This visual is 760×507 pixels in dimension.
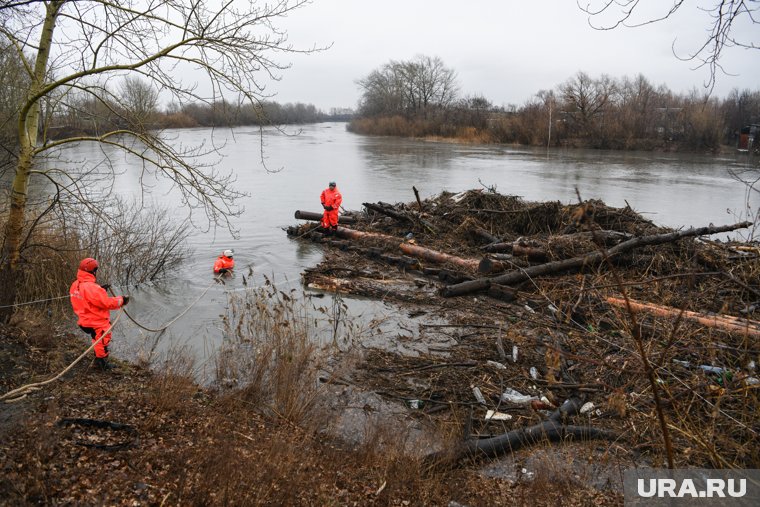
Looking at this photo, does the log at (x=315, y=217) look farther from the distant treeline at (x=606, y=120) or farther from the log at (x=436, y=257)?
the distant treeline at (x=606, y=120)

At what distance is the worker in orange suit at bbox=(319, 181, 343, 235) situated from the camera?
15.4 meters

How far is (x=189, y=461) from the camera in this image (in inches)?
184

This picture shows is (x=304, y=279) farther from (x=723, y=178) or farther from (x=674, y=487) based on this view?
(x=723, y=178)

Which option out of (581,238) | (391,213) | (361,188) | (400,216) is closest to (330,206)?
(391,213)

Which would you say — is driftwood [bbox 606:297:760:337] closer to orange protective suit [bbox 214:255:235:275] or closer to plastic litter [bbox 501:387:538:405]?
plastic litter [bbox 501:387:538:405]

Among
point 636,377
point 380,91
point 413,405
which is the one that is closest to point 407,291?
point 413,405

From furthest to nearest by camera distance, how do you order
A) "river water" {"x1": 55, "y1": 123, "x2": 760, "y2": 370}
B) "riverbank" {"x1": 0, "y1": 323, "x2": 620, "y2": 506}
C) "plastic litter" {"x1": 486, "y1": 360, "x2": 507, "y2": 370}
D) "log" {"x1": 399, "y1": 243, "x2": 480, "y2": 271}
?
1. "log" {"x1": 399, "y1": 243, "x2": 480, "y2": 271}
2. "river water" {"x1": 55, "y1": 123, "x2": 760, "y2": 370}
3. "plastic litter" {"x1": 486, "y1": 360, "x2": 507, "y2": 370}
4. "riverbank" {"x1": 0, "y1": 323, "x2": 620, "y2": 506}

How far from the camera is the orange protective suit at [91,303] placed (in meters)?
6.59

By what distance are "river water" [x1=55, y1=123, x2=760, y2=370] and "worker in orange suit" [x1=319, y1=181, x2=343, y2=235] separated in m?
0.82

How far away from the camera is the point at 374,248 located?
14.0 meters

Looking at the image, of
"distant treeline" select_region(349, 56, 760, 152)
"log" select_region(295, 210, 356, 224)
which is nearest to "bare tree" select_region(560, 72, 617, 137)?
"distant treeline" select_region(349, 56, 760, 152)

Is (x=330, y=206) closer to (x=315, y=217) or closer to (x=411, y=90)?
(x=315, y=217)

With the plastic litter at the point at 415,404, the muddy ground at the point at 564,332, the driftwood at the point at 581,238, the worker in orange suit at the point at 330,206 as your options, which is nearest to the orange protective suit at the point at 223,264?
the muddy ground at the point at 564,332

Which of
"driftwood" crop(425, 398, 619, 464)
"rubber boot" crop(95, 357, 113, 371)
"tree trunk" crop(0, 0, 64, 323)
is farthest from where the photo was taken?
"rubber boot" crop(95, 357, 113, 371)
